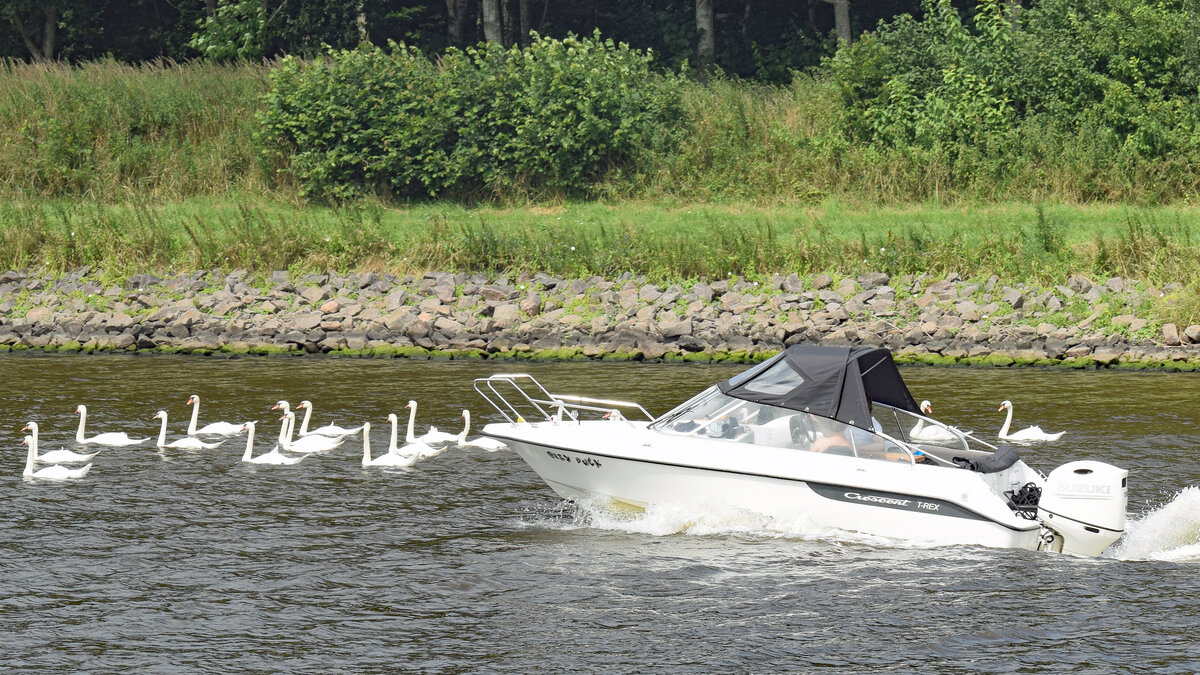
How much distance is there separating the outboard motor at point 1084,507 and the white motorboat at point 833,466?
11 mm

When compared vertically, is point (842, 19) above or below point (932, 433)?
above

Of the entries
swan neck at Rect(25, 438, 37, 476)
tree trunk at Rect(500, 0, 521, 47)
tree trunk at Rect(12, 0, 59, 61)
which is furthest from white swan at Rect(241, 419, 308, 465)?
tree trunk at Rect(500, 0, 521, 47)

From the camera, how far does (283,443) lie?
55.0ft

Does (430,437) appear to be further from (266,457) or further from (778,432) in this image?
(778,432)

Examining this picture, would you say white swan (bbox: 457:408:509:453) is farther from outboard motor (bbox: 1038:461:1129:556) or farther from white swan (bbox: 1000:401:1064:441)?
outboard motor (bbox: 1038:461:1129:556)

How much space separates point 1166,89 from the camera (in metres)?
32.4

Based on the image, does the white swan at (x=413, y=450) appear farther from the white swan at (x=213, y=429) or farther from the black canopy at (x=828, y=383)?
the black canopy at (x=828, y=383)

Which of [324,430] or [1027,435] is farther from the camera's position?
[324,430]

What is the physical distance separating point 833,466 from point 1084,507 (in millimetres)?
2205

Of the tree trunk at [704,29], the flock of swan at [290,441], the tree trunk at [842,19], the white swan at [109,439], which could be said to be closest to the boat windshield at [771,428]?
the flock of swan at [290,441]

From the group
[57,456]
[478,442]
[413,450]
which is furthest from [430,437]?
[57,456]

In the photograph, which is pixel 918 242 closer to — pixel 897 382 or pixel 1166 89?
pixel 1166 89

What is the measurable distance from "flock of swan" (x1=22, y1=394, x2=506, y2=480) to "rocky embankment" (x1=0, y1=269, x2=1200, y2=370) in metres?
6.76

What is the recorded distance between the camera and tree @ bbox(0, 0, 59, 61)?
4347 cm
